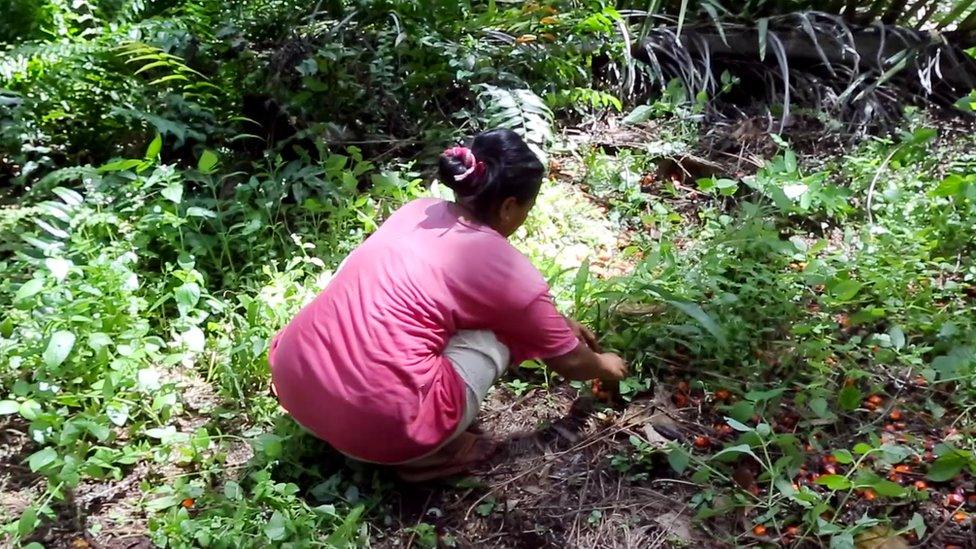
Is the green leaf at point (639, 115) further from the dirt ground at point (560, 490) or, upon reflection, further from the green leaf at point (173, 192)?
the green leaf at point (173, 192)

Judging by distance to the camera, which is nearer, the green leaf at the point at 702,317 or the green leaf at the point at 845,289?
the green leaf at the point at 702,317

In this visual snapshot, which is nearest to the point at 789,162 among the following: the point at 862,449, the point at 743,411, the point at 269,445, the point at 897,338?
the point at 897,338

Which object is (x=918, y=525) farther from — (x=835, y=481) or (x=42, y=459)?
(x=42, y=459)

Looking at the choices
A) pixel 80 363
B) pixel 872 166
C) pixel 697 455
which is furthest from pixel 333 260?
pixel 872 166

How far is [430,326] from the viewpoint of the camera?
224cm

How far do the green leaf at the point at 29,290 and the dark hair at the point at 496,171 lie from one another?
1.34m

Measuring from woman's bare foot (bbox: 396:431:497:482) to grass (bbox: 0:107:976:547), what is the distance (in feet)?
0.28

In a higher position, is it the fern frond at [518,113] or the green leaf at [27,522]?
the fern frond at [518,113]

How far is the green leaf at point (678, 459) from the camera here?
7.62 ft

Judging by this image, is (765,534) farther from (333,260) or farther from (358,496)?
(333,260)

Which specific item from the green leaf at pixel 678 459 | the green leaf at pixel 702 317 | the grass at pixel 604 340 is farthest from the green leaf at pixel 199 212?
the green leaf at pixel 678 459

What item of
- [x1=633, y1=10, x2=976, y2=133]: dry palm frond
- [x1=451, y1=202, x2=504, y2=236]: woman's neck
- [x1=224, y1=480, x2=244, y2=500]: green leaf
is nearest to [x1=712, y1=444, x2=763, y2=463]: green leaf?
[x1=451, y1=202, x2=504, y2=236]: woman's neck

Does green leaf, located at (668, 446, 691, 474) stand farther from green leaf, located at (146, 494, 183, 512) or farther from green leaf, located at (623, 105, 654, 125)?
green leaf, located at (623, 105, 654, 125)

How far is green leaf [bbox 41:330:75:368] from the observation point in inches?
95.7
